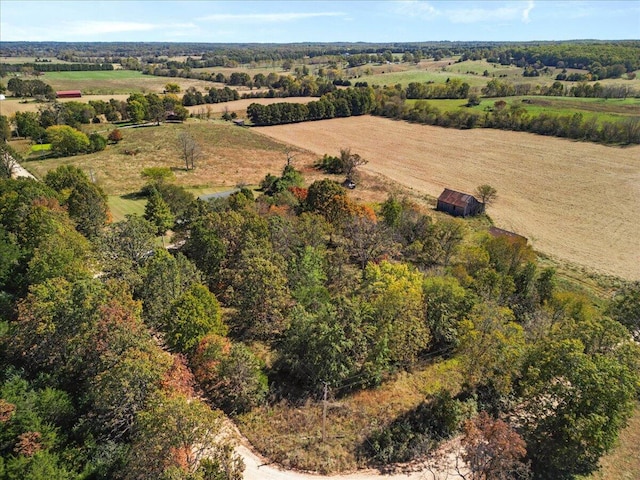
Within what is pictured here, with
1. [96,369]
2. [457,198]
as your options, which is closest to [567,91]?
[457,198]

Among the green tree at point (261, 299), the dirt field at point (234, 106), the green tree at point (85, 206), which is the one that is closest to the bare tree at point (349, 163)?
the green tree at point (85, 206)

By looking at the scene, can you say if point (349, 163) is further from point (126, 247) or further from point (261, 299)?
point (261, 299)

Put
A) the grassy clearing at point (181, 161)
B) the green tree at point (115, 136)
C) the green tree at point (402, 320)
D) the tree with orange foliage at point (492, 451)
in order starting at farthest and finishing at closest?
Result: 1. the green tree at point (115, 136)
2. the grassy clearing at point (181, 161)
3. the green tree at point (402, 320)
4. the tree with orange foliage at point (492, 451)

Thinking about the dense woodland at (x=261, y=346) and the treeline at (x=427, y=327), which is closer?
the dense woodland at (x=261, y=346)

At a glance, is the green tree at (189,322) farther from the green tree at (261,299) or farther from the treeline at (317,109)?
the treeline at (317,109)

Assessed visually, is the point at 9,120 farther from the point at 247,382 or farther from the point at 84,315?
the point at 247,382

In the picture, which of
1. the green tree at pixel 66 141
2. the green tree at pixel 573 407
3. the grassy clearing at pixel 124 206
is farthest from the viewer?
the green tree at pixel 66 141

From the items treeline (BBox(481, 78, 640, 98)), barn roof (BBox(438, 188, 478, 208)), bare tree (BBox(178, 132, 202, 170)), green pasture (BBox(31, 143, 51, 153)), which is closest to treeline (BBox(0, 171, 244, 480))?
barn roof (BBox(438, 188, 478, 208))
